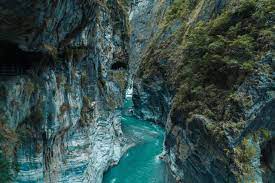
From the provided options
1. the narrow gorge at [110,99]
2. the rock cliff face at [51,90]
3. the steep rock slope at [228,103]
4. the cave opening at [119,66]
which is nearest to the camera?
the rock cliff face at [51,90]

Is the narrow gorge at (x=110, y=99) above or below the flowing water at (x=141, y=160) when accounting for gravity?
above

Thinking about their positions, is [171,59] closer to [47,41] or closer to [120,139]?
[120,139]

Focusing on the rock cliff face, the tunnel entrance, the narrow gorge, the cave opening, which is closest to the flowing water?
the narrow gorge

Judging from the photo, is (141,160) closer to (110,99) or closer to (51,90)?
(110,99)

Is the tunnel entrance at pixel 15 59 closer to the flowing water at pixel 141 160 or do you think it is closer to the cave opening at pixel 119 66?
the flowing water at pixel 141 160

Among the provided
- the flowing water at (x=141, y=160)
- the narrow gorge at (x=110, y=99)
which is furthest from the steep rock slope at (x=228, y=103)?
the flowing water at (x=141, y=160)

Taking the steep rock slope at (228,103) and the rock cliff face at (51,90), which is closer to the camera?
the rock cliff face at (51,90)

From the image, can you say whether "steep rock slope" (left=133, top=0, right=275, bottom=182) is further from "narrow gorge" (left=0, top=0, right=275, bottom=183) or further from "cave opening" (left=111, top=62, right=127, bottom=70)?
"cave opening" (left=111, top=62, right=127, bottom=70)

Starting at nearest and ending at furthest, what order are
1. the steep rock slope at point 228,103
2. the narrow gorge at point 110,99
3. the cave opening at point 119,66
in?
the narrow gorge at point 110,99, the steep rock slope at point 228,103, the cave opening at point 119,66
